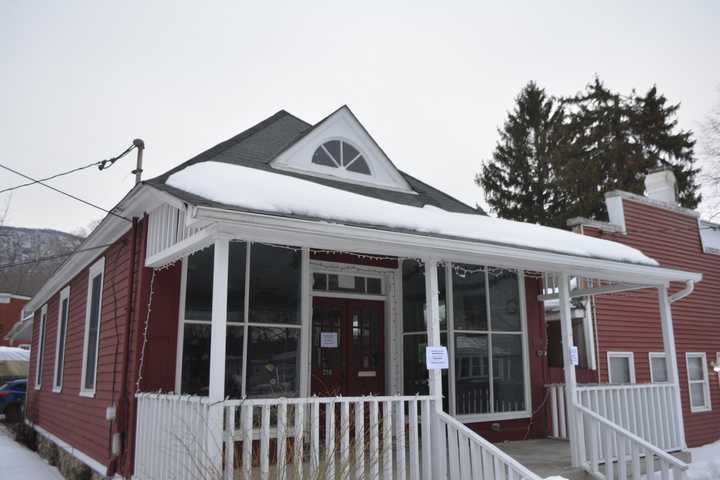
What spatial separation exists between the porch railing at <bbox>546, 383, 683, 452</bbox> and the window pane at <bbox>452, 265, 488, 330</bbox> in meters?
1.98

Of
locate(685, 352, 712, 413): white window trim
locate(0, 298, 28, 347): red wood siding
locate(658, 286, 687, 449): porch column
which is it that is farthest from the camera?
locate(0, 298, 28, 347): red wood siding

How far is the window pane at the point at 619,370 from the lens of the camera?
12.9m

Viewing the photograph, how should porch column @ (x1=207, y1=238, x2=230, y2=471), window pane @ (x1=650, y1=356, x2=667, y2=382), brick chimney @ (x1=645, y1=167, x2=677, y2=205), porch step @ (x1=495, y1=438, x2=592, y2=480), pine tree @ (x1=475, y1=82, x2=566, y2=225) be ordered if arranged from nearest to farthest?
porch column @ (x1=207, y1=238, x2=230, y2=471)
porch step @ (x1=495, y1=438, x2=592, y2=480)
window pane @ (x1=650, y1=356, x2=667, y2=382)
brick chimney @ (x1=645, y1=167, x2=677, y2=205)
pine tree @ (x1=475, y1=82, x2=566, y2=225)

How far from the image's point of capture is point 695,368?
14.6m

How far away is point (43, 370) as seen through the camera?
14.0 metres

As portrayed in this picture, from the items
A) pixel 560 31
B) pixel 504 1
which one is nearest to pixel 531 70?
pixel 560 31

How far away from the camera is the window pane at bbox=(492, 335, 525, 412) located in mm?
9320

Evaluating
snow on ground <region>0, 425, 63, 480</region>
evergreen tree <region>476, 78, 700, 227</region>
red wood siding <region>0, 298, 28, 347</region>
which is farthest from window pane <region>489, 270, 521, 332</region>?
red wood siding <region>0, 298, 28, 347</region>

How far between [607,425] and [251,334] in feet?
14.1

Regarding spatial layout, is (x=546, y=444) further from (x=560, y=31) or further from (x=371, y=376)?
(x=560, y=31)

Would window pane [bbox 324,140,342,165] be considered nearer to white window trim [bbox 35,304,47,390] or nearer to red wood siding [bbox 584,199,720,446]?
red wood siding [bbox 584,199,720,446]

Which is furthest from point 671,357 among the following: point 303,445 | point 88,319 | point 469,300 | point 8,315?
point 8,315

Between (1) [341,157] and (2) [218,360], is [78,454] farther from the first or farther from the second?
(1) [341,157]

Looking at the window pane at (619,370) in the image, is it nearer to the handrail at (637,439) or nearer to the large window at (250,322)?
the handrail at (637,439)
